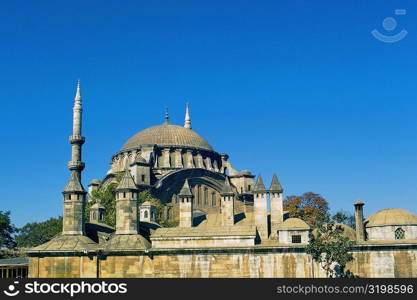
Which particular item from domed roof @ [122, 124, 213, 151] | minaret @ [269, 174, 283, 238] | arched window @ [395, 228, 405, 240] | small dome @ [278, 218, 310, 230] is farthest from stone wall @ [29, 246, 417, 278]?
domed roof @ [122, 124, 213, 151]

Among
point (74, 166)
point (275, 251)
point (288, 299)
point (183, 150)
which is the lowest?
Result: point (288, 299)

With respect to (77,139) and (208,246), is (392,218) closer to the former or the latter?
(208,246)

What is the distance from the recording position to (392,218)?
150 ft

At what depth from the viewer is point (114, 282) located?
2778 centimetres

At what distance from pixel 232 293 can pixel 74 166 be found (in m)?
28.1

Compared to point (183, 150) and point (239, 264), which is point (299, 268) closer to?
point (239, 264)

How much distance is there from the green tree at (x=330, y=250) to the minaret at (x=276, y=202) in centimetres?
761

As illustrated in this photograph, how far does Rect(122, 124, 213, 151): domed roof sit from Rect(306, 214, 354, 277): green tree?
130 feet

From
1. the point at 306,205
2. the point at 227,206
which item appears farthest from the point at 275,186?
the point at 306,205

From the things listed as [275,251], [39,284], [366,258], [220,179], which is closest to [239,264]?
[275,251]

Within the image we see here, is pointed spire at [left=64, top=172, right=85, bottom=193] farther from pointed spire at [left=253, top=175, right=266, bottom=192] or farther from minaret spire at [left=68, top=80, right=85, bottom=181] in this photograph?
pointed spire at [left=253, top=175, right=266, bottom=192]

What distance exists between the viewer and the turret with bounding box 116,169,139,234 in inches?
1698

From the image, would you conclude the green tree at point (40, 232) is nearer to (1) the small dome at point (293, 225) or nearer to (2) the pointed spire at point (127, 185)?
(2) the pointed spire at point (127, 185)

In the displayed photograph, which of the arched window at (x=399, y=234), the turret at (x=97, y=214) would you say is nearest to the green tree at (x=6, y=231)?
the turret at (x=97, y=214)
